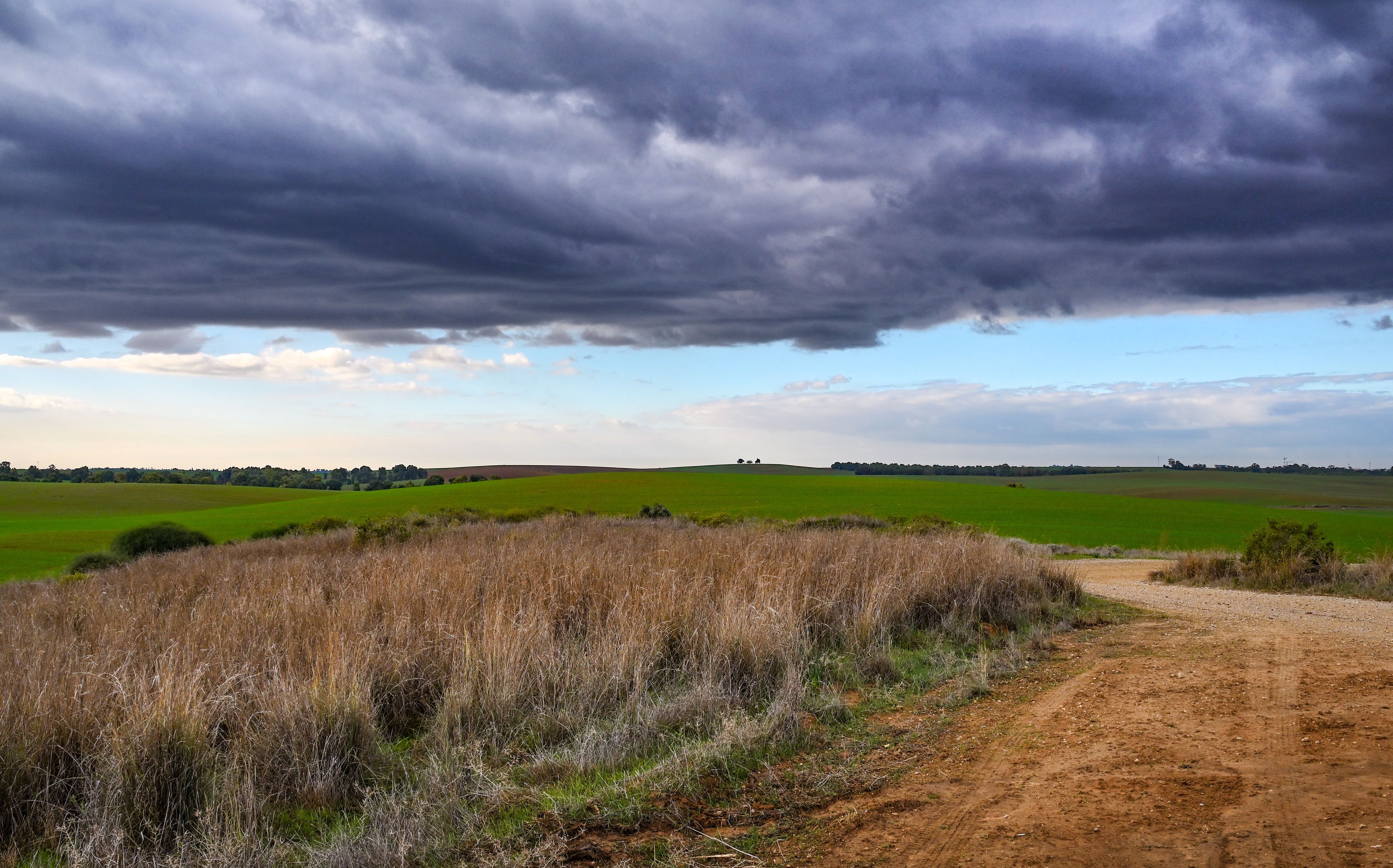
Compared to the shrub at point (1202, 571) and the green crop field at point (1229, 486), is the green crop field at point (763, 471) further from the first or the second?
the shrub at point (1202, 571)

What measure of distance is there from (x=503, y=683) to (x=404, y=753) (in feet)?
3.26

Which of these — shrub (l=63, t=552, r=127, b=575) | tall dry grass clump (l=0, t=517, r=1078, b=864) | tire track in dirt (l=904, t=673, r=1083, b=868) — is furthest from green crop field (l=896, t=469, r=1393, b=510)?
tire track in dirt (l=904, t=673, r=1083, b=868)

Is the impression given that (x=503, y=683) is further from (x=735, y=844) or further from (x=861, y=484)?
(x=861, y=484)

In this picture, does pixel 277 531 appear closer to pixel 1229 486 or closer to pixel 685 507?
pixel 685 507

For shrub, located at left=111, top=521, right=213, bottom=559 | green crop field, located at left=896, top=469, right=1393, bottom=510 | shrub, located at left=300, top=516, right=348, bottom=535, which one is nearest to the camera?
shrub, located at left=111, top=521, right=213, bottom=559

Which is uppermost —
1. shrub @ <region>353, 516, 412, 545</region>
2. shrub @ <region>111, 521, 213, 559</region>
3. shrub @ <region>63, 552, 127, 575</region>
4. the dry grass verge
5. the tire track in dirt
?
shrub @ <region>353, 516, 412, 545</region>

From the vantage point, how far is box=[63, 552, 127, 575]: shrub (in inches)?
1053

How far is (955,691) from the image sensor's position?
8516 mm

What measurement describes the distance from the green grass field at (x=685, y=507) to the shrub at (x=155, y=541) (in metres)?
2.46

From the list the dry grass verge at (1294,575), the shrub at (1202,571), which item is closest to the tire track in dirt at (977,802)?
the dry grass verge at (1294,575)

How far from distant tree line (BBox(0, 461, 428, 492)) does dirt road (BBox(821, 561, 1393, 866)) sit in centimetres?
11505

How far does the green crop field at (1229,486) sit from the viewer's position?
8231cm

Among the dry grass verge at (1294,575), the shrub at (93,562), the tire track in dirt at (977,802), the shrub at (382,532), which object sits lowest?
the shrub at (93,562)

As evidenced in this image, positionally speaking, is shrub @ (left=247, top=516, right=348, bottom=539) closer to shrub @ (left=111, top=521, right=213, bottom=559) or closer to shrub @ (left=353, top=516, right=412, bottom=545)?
shrub @ (left=111, top=521, right=213, bottom=559)
